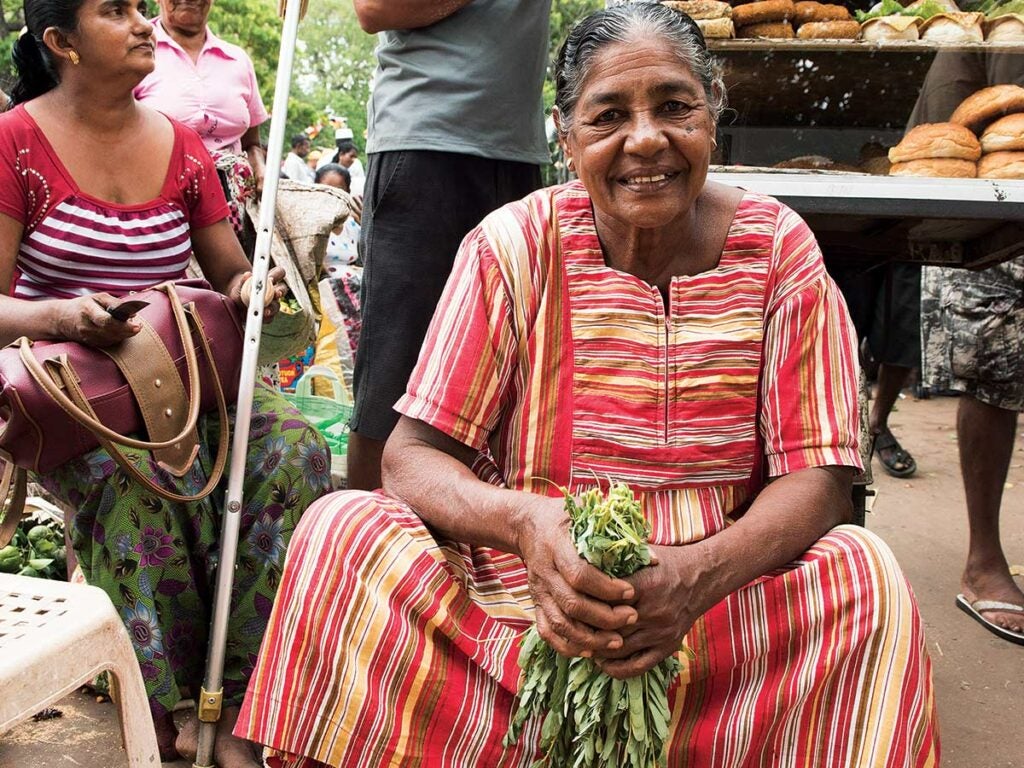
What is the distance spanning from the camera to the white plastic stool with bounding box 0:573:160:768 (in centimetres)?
170

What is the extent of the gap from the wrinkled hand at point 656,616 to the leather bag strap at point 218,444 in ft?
3.89

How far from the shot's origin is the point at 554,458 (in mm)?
2139

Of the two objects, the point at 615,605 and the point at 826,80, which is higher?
the point at 826,80

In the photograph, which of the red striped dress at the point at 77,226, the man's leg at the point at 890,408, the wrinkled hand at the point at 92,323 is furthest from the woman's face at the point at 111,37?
the man's leg at the point at 890,408

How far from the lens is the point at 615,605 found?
5.55ft

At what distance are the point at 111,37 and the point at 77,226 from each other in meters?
0.51

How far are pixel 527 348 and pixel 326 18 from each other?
153 feet

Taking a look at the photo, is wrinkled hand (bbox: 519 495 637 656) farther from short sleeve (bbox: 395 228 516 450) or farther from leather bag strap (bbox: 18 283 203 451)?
leather bag strap (bbox: 18 283 203 451)

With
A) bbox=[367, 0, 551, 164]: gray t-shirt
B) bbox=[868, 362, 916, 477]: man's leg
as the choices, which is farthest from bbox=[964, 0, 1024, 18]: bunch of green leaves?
bbox=[868, 362, 916, 477]: man's leg

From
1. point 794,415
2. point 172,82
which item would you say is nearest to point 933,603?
point 794,415

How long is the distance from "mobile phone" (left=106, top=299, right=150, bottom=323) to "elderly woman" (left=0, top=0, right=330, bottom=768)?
77mm

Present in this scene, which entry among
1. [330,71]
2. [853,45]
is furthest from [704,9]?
[330,71]

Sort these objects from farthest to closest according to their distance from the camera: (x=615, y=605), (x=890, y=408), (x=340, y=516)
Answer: (x=890, y=408) < (x=340, y=516) < (x=615, y=605)

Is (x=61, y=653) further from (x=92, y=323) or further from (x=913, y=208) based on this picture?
(x=913, y=208)
